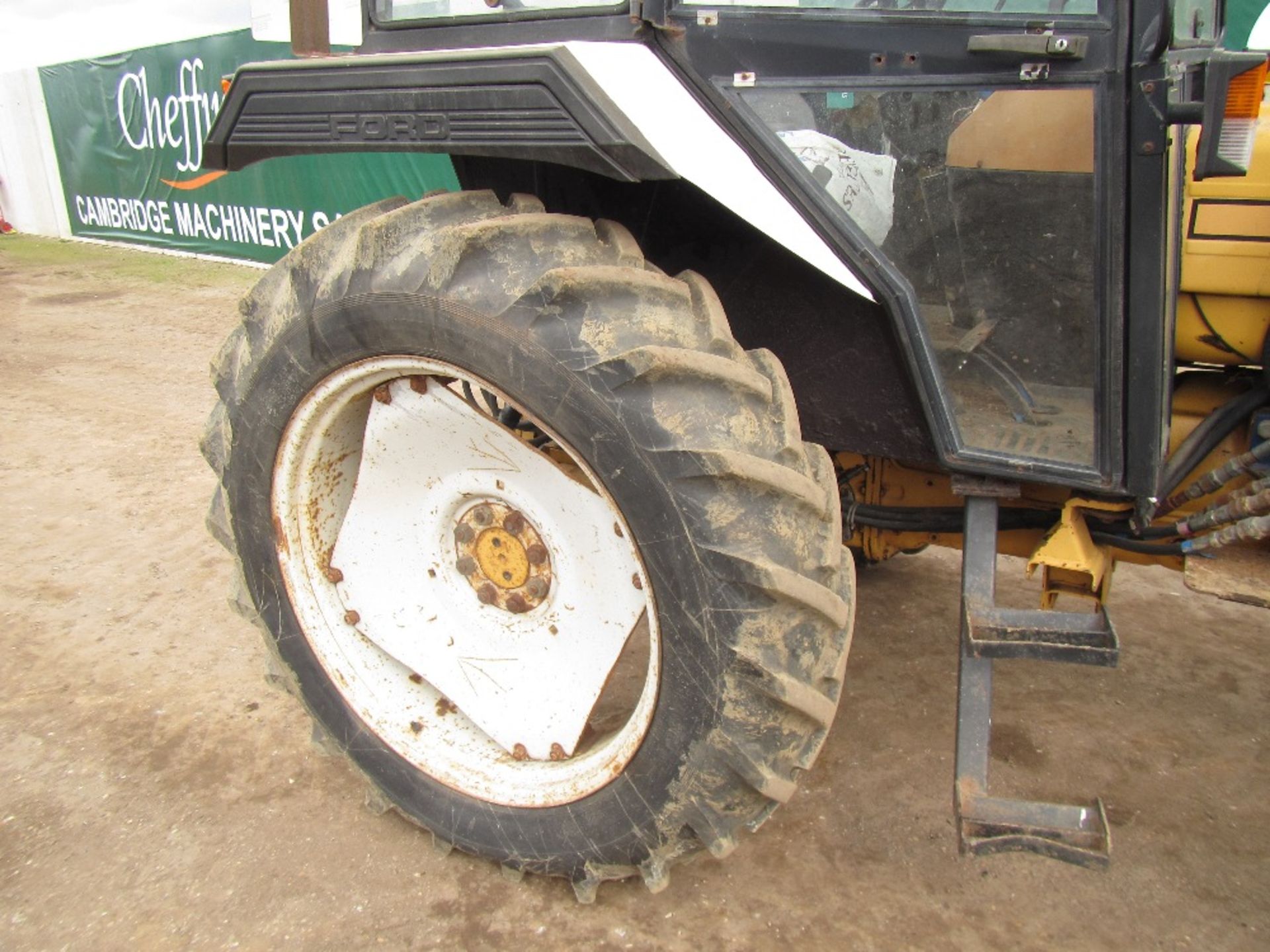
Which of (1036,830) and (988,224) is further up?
(988,224)

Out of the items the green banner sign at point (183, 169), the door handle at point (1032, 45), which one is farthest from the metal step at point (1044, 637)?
the green banner sign at point (183, 169)

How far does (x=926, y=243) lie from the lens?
1844mm

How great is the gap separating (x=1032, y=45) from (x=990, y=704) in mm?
1111

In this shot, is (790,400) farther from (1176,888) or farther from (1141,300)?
(1176,888)

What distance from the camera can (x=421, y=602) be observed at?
7.34ft

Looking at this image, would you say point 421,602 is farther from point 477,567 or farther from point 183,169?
point 183,169

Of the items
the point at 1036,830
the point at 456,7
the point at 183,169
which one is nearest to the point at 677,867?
the point at 1036,830

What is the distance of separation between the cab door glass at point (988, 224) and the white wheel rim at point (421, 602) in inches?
27.4

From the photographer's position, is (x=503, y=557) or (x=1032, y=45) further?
(x=503, y=557)

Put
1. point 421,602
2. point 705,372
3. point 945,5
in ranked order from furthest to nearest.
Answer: point 421,602 → point 945,5 → point 705,372

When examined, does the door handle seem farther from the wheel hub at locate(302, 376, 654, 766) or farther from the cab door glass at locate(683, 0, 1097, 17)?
the wheel hub at locate(302, 376, 654, 766)

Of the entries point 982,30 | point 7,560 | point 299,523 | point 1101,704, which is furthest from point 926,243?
point 7,560

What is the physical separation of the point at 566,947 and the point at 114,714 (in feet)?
4.68

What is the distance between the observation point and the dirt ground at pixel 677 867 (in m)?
2.02
